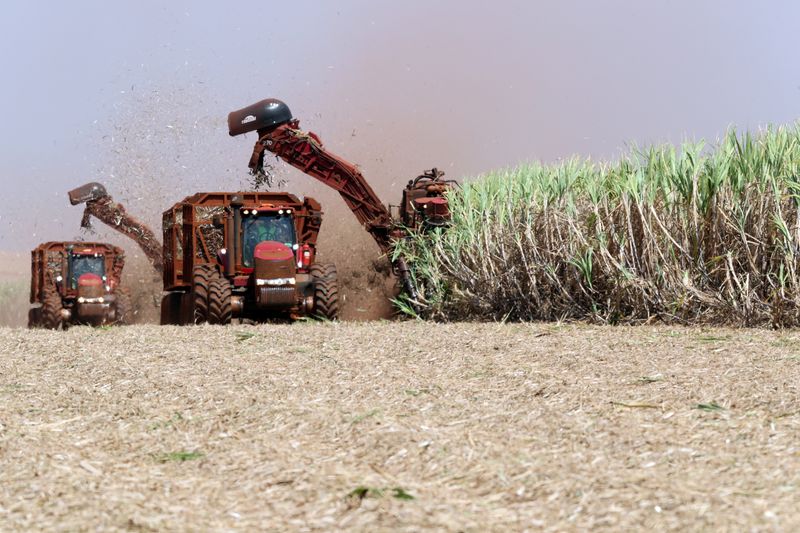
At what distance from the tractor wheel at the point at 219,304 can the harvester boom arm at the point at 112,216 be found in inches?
235

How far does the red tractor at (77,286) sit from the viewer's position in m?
17.0

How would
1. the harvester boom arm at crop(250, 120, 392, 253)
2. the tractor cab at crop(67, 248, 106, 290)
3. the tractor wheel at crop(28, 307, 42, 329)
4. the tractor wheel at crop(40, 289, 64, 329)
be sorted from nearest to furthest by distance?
the harvester boom arm at crop(250, 120, 392, 253) < the tractor wheel at crop(40, 289, 64, 329) < the tractor wheel at crop(28, 307, 42, 329) < the tractor cab at crop(67, 248, 106, 290)

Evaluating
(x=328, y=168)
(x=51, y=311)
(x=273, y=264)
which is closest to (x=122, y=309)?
(x=51, y=311)

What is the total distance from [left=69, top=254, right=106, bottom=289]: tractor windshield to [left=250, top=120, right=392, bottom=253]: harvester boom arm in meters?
4.90

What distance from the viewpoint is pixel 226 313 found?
1230cm

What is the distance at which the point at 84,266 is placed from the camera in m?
17.8

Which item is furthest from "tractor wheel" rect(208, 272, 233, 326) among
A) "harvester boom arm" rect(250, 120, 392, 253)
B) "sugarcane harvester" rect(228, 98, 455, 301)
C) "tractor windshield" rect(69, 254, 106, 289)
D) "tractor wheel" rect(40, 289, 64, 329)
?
"tractor windshield" rect(69, 254, 106, 289)

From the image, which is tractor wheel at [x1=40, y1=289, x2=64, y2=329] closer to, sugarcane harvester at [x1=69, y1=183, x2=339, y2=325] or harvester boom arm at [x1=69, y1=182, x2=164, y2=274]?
harvester boom arm at [x1=69, y1=182, x2=164, y2=274]

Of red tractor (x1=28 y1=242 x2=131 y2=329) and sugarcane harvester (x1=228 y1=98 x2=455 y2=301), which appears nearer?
sugarcane harvester (x1=228 y1=98 x2=455 y2=301)

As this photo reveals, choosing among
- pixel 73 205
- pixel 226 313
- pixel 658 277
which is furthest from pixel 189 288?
pixel 658 277

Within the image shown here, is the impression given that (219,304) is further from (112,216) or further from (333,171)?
(112,216)

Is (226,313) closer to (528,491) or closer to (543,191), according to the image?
(543,191)

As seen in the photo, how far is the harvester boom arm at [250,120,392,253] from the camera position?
14.7 metres

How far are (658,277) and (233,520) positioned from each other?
7.10 metres
